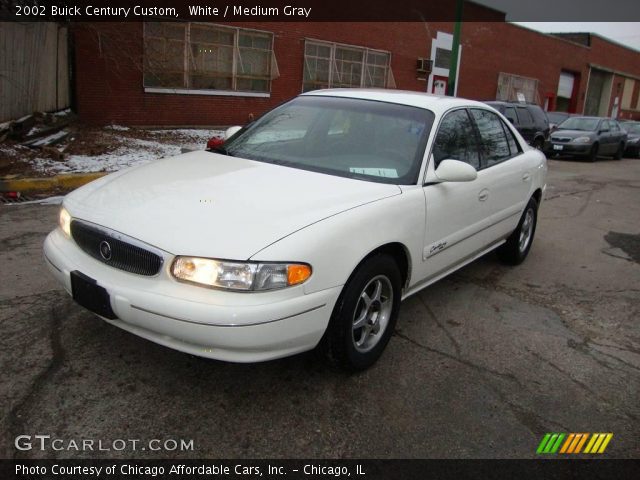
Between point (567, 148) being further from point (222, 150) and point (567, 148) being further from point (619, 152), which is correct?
point (222, 150)

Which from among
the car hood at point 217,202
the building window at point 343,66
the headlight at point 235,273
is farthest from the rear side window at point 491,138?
the building window at point 343,66

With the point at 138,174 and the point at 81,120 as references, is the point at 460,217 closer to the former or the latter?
the point at 138,174

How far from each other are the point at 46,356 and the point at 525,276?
4057 mm

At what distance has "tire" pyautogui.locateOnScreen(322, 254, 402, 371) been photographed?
2795 millimetres

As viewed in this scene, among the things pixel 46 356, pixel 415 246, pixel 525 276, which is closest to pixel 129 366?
pixel 46 356

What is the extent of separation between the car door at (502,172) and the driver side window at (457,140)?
5.4 inches

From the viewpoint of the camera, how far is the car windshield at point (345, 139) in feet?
11.3

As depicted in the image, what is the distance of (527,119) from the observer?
15562 mm

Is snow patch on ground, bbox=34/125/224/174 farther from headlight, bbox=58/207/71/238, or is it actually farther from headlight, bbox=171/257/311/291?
headlight, bbox=171/257/311/291

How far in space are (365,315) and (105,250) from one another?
1436mm

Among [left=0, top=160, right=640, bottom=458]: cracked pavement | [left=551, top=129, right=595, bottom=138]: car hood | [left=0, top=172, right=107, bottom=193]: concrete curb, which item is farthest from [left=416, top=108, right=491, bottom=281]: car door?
[left=551, top=129, right=595, bottom=138]: car hood

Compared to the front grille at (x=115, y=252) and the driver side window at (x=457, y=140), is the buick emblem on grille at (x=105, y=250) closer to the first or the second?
the front grille at (x=115, y=252)

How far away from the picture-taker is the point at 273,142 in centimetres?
389

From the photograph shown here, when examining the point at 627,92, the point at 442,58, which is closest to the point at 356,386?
the point at 442,58
